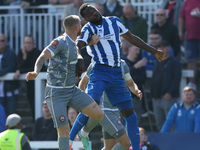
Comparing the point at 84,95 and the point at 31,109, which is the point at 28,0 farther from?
the point at 84,95

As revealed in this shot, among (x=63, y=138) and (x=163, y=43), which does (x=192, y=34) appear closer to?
(x=163, y=43)

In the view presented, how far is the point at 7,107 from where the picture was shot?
41.3 ft

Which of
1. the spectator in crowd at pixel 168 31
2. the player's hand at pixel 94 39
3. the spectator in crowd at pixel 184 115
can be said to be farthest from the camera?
the spectator in crowd at pixel 168 31

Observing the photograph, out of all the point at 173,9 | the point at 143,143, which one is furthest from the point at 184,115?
the point at 173,9

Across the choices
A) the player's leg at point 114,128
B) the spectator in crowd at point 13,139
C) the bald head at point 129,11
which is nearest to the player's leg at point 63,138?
the player's leg at point 114,128

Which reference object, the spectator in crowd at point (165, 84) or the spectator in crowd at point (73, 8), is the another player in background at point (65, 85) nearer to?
the spectator in crowd at point (165, 84)

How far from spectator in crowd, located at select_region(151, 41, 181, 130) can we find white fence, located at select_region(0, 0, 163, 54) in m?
2.67

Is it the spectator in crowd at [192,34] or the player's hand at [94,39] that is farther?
the spectator in crowd at [192,34]

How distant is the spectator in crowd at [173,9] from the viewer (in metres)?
13.0

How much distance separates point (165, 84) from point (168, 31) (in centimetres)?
141

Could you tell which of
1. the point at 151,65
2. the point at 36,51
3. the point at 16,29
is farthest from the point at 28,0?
the point at 151,65

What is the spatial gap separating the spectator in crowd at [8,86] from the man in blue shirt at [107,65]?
510cm

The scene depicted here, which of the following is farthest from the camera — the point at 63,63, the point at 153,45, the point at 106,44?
the point at 153,45

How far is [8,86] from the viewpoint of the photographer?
12594mm
